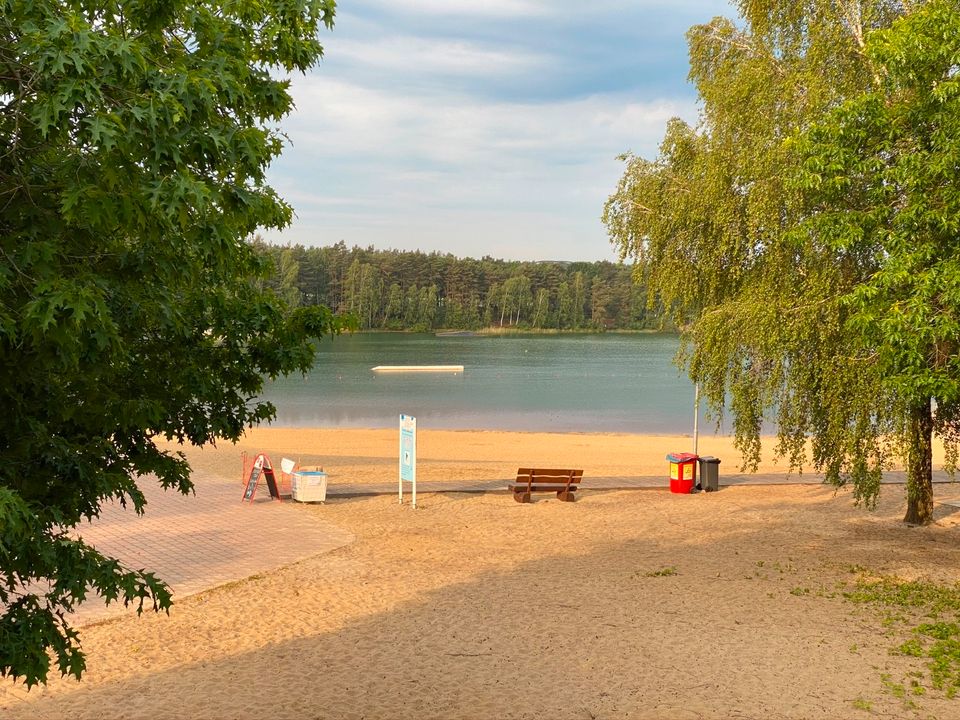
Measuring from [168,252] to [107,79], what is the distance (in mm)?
1202

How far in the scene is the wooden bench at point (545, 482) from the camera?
1825cm

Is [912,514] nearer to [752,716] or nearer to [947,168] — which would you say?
[947,168]

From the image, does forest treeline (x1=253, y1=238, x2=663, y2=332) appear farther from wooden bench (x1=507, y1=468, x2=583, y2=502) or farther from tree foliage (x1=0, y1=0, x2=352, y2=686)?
tree foliage (x1=0, y1=0, x2=352, y2=686)

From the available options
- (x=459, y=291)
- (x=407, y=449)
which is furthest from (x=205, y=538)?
(x=459, y=291)

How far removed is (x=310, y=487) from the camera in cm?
1761

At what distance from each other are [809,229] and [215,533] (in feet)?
34.3

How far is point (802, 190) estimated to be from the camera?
41.5 feet

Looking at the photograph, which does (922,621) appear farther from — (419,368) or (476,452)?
(419,368)

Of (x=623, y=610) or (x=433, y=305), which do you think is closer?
(x=623, y=610)

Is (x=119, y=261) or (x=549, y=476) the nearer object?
(x=119, y=261)

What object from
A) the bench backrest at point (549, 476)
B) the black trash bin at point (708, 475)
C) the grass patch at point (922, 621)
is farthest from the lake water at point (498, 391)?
the grass patch at point (922, 621)

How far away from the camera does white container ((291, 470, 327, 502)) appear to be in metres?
17.5

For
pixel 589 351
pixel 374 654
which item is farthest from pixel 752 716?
pixel 589 351

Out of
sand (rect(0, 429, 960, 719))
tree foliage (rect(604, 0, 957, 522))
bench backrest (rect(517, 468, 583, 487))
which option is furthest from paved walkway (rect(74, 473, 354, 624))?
tree foliage (rect(604, 0, 957, 522))
